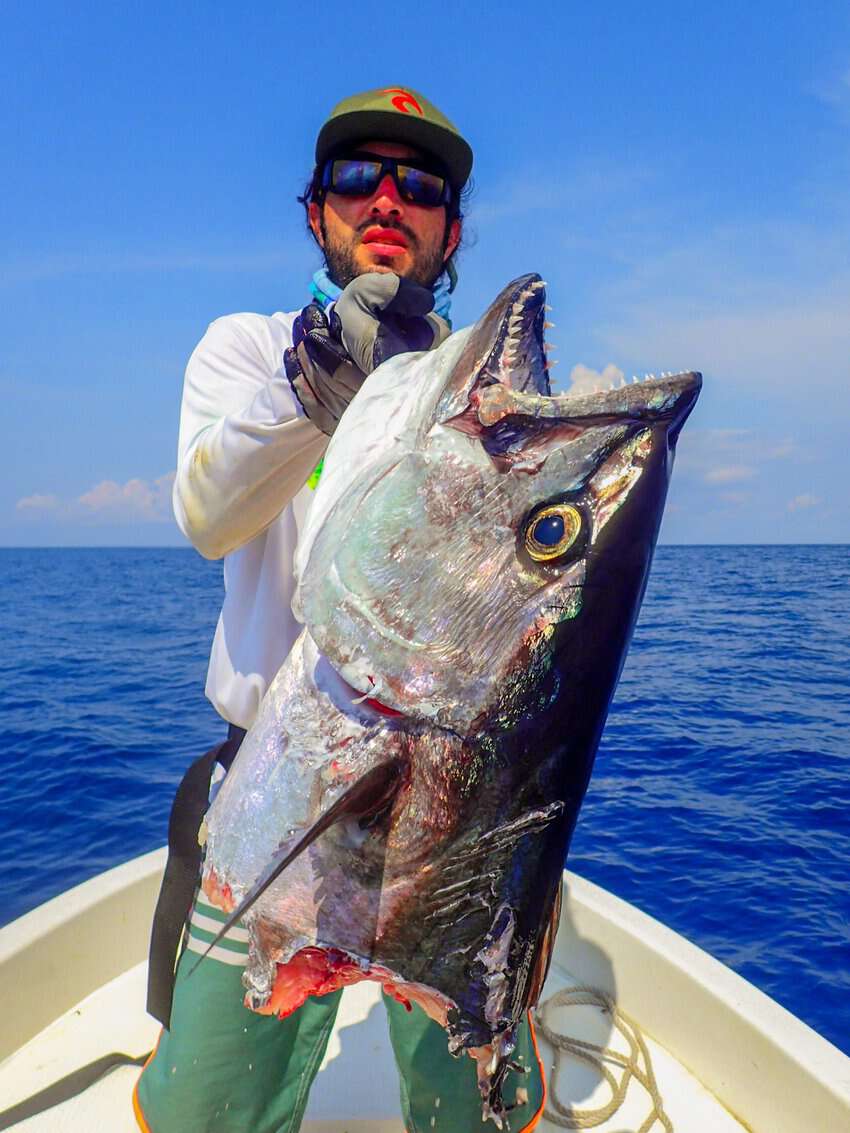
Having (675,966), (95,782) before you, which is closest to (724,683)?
(95,782)

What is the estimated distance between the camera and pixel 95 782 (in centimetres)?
1140

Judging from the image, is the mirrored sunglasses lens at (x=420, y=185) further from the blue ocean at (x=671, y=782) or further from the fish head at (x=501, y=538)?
the blue ocean at (x=671, y=782)

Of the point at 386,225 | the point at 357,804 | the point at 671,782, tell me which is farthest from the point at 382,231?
the point at 671,782

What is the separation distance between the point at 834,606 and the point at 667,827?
1027 inches

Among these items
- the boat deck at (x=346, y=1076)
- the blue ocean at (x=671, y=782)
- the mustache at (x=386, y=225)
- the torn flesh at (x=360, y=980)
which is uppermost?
the mustache at (x=386, y=225)

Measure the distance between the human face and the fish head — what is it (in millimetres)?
1183

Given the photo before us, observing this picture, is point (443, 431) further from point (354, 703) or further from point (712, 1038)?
point (712, 1038)

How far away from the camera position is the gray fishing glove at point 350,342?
1.76 metres

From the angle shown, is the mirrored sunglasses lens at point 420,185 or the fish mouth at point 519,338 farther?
the mirrored sunglasses lens at point 420,185

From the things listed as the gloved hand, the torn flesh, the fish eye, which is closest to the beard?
the gloved hand

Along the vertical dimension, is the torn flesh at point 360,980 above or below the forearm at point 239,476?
below

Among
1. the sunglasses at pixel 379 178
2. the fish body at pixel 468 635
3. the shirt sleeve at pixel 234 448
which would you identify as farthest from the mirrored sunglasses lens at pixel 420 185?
the fish body at pixel 468 635

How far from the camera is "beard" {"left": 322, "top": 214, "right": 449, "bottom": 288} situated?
2.56 metres

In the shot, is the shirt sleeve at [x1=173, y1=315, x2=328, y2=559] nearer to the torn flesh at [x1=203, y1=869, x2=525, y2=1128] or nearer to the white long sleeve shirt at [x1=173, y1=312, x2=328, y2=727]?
the white long sleeve shirt at [x1=173, y1=312, x2=328, y2=727]
